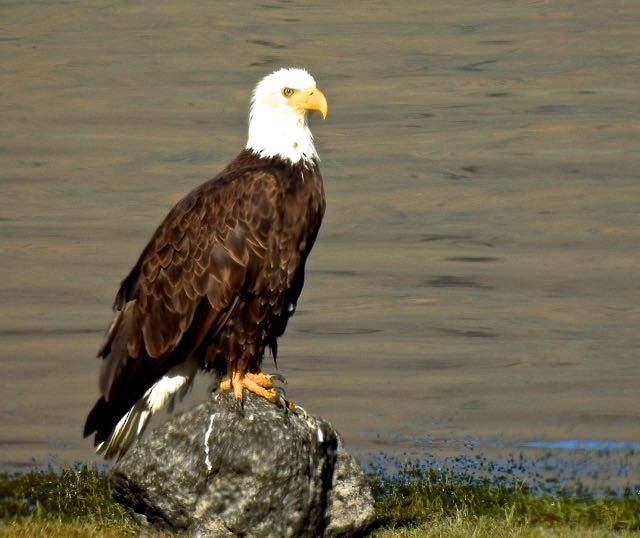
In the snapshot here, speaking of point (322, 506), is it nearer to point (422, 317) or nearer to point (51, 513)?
point (51, 513)

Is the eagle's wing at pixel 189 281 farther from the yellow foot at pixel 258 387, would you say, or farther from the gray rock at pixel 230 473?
the gray rock at pixel 230 473

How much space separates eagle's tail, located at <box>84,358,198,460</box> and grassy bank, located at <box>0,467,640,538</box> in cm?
48

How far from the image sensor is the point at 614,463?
13.4 m

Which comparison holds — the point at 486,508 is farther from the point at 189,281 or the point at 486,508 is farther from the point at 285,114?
the point at 285,114

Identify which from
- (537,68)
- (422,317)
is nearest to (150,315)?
(422,317)

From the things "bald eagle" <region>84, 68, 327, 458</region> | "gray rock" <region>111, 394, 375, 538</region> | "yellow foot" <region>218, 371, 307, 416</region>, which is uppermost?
"bald eagle" <region>84, 68, 327, 458</region>

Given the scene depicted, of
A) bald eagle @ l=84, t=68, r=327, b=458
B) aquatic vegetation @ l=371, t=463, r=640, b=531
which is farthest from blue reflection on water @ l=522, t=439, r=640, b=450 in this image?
bald eagle @ l=84, t=68, r=327, b=458

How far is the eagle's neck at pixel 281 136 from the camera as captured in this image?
1005 cm

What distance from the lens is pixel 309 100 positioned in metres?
10.1

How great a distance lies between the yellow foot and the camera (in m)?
9.78

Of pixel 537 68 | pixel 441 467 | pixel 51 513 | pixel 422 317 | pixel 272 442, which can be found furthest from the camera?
pixel 537 68

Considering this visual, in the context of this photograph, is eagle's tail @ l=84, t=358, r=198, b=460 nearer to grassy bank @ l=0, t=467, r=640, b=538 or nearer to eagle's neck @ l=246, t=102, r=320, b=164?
grassy bank @ l=0, t=467, r=640, b=538

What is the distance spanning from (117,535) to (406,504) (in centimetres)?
234

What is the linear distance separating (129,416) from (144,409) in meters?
0.10
